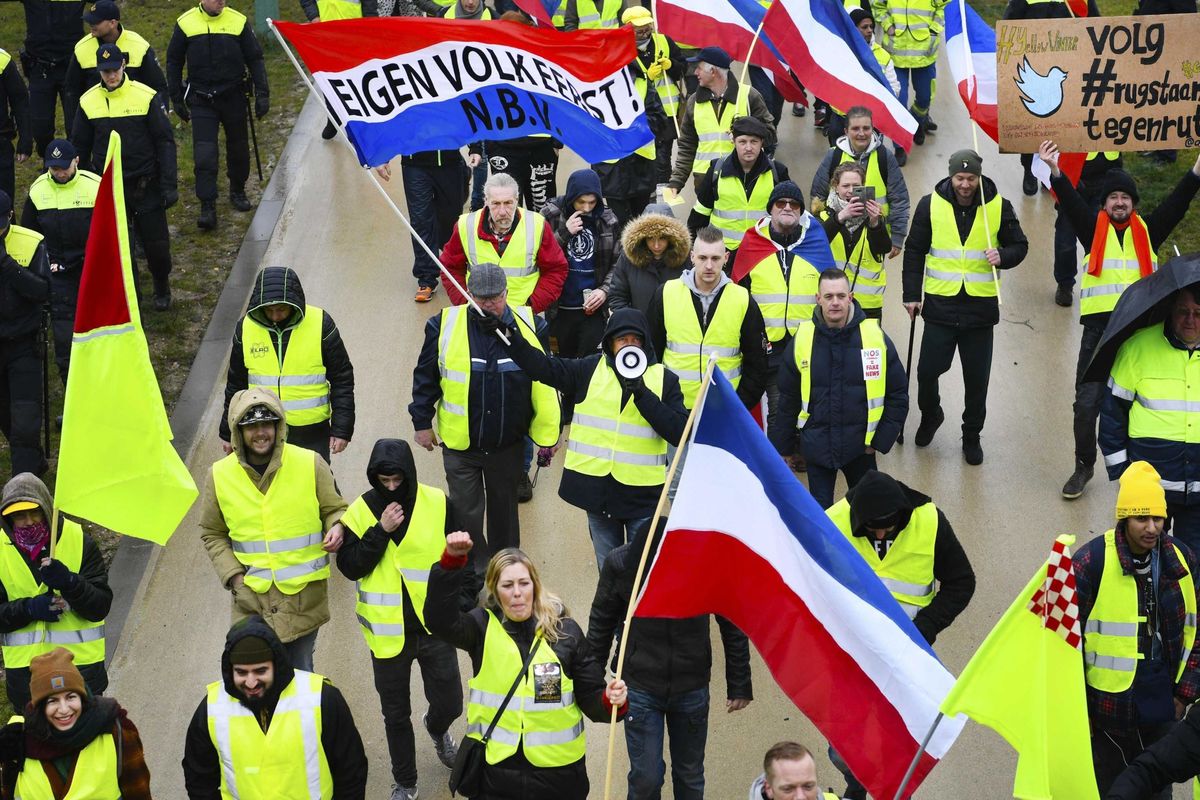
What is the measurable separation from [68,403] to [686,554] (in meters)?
2.72

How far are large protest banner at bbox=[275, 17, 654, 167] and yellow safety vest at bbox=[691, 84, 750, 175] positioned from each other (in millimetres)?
2707

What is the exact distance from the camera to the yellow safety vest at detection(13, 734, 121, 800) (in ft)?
21.6

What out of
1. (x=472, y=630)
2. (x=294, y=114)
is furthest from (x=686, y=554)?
(x=294, y=114)

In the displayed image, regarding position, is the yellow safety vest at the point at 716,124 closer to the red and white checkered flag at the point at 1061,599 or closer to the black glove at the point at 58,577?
the black glove at the point at 58,577

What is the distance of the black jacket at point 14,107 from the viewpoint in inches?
561

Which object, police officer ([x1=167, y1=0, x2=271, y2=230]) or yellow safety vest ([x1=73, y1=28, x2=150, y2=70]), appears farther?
police officer ([x1=167, y1=0, x2=271, y2=230])

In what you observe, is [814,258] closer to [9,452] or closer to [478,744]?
[478,744]

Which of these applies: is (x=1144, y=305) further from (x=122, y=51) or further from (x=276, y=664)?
(x=122, y=51)

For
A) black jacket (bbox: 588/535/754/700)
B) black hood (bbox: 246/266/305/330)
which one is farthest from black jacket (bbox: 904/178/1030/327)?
black jacket (bbox: 588/535/754/700)

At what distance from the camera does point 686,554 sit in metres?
6.50

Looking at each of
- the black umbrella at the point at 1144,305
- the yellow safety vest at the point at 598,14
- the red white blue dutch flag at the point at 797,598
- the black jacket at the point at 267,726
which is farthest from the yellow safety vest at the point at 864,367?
the yellow safety vest at the point at 598,14

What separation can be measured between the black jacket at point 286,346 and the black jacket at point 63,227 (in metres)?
2.69

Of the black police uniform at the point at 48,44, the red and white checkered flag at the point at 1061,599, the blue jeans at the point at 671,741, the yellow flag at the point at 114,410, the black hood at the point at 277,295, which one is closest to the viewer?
the red and white checkered flag at the point at 1061,599

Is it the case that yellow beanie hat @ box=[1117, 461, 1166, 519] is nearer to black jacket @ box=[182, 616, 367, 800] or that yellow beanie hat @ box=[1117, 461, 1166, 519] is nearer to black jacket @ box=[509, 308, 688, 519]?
black jacket @ box=[509, 308, 688, 519]
